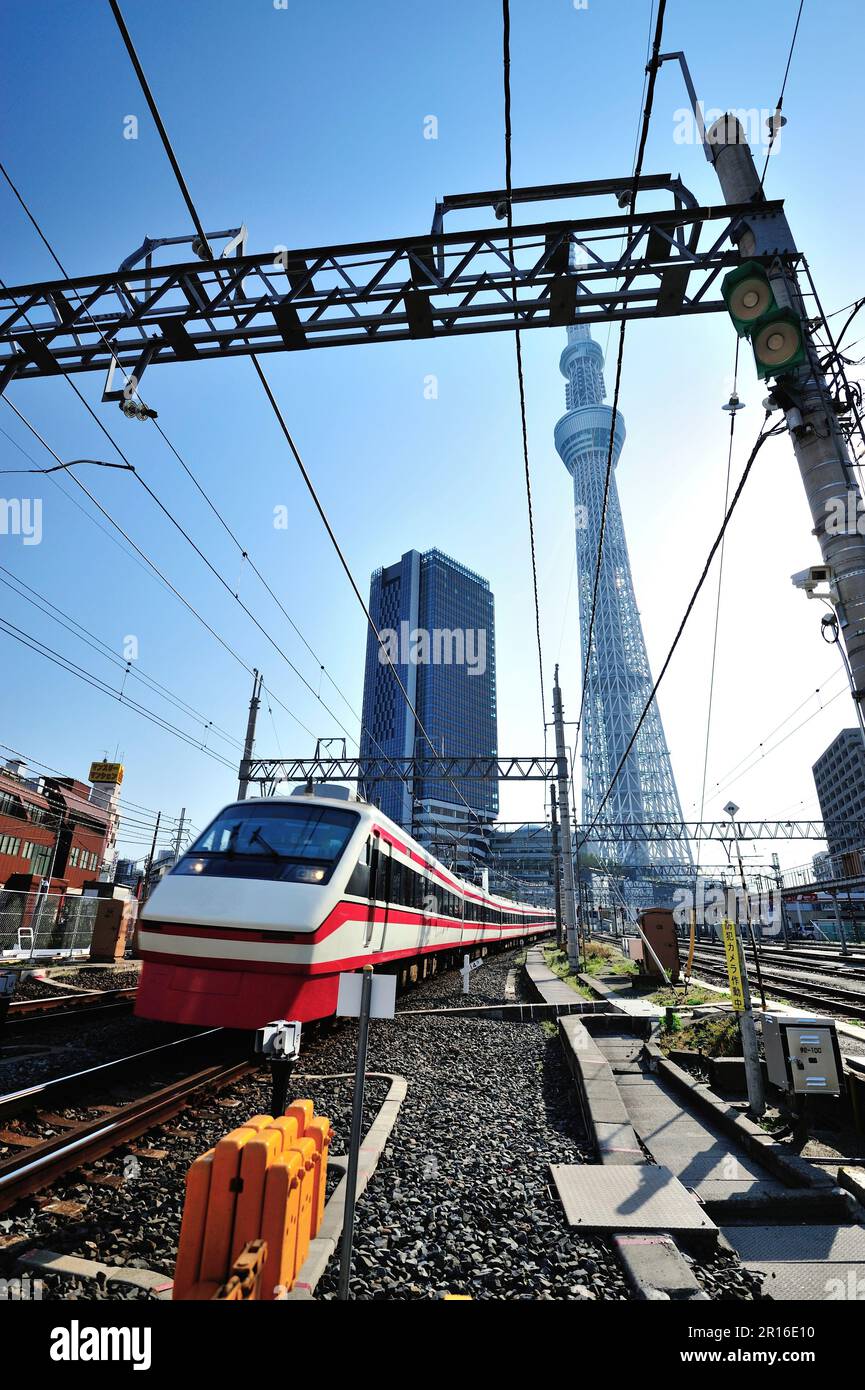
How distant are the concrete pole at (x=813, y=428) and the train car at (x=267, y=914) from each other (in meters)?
5.58

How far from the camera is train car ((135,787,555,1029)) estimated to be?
21.1 feet

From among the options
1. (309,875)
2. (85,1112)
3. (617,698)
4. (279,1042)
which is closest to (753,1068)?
(279,1042)

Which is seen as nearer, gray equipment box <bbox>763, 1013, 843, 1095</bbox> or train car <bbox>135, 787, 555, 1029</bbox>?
gray equipment box <bbox>763, 1013, 843, 1095</bbox>

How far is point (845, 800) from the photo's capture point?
107312 mm

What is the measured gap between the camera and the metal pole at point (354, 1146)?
2.76m

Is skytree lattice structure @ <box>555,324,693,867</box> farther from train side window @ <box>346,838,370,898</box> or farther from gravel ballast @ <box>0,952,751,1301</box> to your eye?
gravel ballast @ <box>0,952,751,1301</box>

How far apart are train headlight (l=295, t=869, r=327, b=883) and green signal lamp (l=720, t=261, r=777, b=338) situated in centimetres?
668

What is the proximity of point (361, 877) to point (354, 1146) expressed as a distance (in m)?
5.32

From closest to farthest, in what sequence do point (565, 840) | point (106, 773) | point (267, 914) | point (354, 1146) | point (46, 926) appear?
point (354, 1146)
point (267, 914)
point (565, 840)
point (46, 926)
point (106, 773)

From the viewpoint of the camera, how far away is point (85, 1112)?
5.35 meters

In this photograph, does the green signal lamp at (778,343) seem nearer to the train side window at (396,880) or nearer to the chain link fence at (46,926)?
the train side window at (396,880)

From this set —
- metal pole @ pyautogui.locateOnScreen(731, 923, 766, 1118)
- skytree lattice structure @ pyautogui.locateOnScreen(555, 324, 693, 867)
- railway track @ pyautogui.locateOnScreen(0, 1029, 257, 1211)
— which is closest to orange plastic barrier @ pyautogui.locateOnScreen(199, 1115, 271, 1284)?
railway track @ pyautogui.locateOnScreen(0, 1029, 257, 1211)

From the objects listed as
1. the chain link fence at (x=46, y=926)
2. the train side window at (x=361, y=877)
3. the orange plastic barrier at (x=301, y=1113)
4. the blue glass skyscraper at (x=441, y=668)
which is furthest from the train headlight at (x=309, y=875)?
the blue glass skyscraper at (x=441, y=668)

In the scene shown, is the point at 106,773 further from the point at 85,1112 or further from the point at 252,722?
the point at 85,1112
